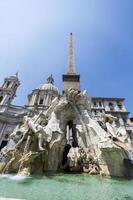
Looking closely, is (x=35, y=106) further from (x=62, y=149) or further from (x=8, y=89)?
(x=62, y=149)

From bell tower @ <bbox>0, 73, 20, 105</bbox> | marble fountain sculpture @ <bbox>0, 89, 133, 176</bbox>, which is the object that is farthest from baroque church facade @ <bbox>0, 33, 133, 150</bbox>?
marble fountain sculpture @ <bbox>0, 89, 133, 176</bbox>

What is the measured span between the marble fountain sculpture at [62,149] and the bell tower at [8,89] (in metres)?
33.7

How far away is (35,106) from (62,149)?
35219 millimetres

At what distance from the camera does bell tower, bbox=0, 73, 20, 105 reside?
41506mm

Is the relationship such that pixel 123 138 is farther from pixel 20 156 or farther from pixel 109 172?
pixel 20 156

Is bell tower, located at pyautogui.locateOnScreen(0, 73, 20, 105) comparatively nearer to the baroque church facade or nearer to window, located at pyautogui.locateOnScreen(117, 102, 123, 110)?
the baroque church facade

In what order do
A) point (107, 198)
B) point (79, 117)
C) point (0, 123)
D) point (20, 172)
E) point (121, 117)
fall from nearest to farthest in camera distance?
point (107, 198) → point (20, 172) → point (79, 117) → point (0, 123) → point (121, 117)

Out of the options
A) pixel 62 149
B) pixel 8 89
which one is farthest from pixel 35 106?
pixel 62 149

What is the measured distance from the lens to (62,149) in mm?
9633

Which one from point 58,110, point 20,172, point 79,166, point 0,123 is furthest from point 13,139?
point 0,123

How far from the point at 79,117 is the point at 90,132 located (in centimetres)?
171

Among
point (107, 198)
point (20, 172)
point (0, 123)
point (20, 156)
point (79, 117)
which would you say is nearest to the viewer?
point (107, 198)

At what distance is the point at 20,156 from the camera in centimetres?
826

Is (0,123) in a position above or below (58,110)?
above
